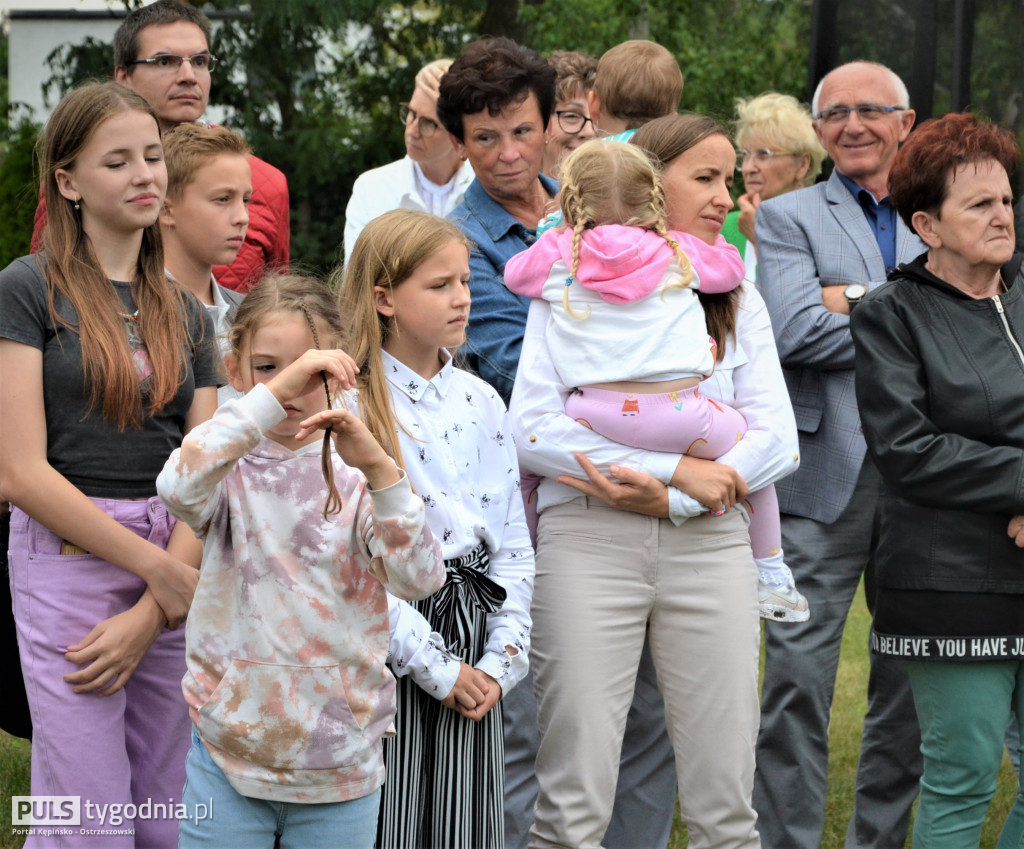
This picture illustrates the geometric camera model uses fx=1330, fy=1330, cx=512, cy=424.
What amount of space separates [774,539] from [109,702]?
5.45 feet

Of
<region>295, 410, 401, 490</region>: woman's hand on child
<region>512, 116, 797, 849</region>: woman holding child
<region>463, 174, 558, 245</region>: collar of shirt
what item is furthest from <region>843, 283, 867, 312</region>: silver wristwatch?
<region>295, 410, 401, 490</region>: woman's hand on child

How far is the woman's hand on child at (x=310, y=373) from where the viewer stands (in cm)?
235

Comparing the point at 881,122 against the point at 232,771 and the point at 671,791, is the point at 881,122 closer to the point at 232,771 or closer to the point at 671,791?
the point at 671,791

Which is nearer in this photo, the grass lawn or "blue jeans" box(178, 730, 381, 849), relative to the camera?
"blue jeans" box(178, 730, 381, 849)

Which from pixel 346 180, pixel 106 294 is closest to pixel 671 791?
pixel 106 294

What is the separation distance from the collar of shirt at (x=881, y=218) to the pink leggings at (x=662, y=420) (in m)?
1.15

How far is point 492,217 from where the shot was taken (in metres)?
3.65

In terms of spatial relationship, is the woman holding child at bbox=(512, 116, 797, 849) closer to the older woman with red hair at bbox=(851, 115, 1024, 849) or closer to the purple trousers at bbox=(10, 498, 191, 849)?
the older woman with red hair at bbox=(851, 115, 1024, 849)

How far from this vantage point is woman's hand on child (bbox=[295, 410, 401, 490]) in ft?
7.55

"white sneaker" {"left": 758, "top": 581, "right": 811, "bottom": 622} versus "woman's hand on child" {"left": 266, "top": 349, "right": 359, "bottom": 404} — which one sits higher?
"woman's hand on child" {"left": 266, "top": 349, "right": 359, "bottom": 404}

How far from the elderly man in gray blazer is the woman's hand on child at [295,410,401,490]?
1.83 m

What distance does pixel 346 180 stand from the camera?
11.7 metres

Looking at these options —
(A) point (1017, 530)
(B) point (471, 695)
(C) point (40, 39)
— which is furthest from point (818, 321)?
(C) point (40, 39)

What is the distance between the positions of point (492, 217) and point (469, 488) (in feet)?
3.20
